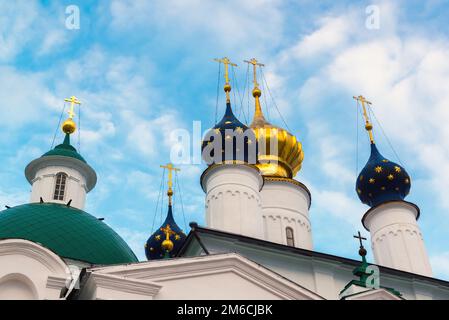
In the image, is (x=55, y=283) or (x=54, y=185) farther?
(x=54, y=185)

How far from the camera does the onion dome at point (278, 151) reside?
21453 millimetres

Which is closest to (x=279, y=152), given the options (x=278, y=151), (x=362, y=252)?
(x=278, y=151)

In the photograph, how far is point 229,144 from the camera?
1888cm

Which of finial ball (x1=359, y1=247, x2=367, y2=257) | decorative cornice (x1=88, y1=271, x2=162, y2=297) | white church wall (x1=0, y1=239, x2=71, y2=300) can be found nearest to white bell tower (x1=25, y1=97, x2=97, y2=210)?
white church wall (x1=0, y1=239, x2=71, y2=300)

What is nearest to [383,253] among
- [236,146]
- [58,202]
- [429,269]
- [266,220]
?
[429,269]

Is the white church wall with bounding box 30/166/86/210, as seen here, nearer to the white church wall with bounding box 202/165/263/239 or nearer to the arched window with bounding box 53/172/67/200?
the arched window with bounding box 53/172/67/200

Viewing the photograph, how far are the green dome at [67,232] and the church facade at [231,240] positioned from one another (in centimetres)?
3

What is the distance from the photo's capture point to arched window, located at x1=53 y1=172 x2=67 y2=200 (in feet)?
66.1

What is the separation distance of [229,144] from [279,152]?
356 centimetres

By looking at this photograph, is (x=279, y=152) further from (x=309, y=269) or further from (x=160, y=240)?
(x=309, y=269)

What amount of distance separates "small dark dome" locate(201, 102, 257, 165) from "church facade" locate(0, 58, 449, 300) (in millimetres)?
44
